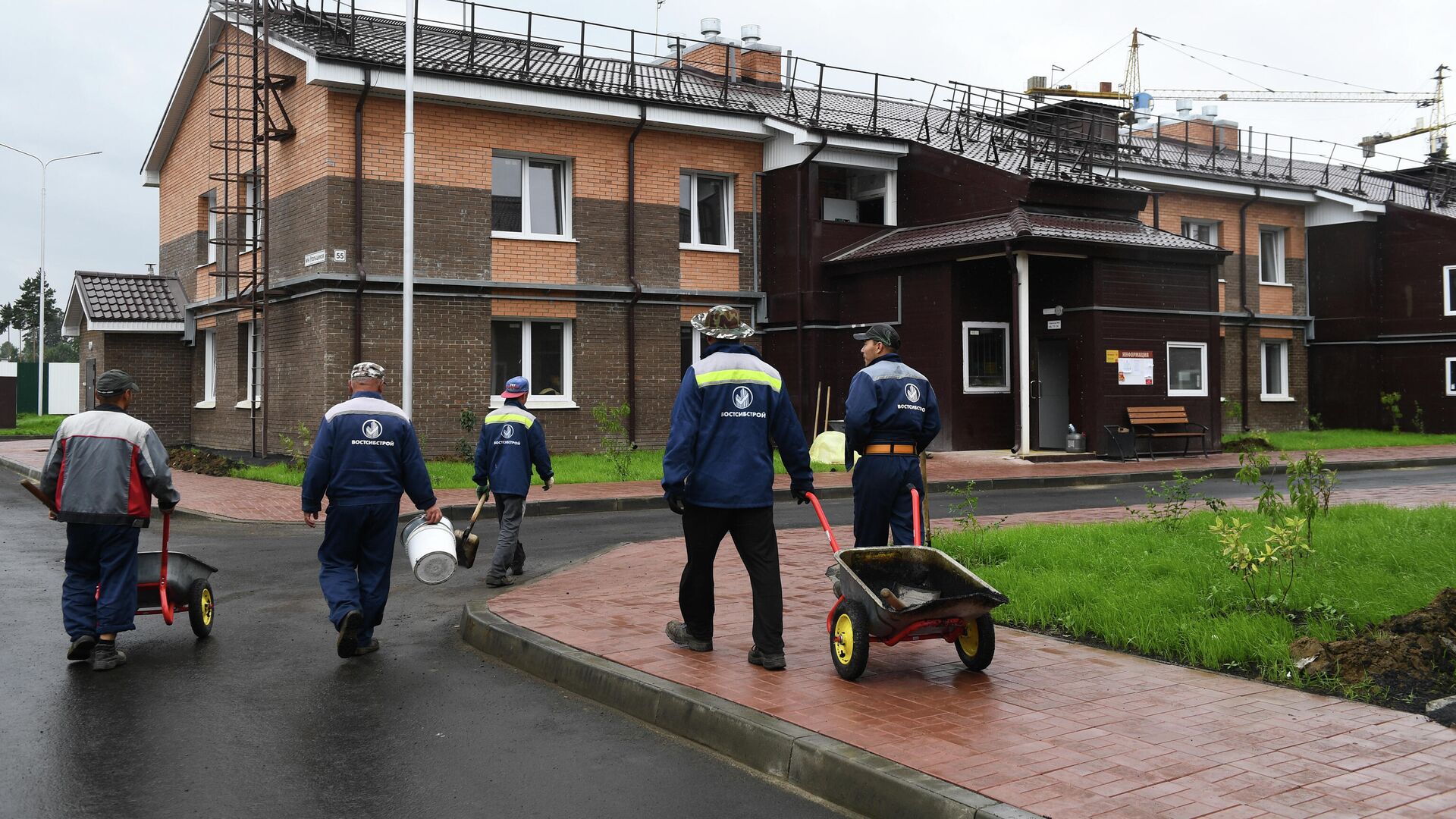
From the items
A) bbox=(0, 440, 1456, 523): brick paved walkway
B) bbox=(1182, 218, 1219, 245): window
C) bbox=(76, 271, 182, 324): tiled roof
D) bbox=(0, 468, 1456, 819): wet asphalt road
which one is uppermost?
bbox=(1182, 218, 1219, 245): window

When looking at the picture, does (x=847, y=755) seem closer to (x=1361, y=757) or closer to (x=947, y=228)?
(x=1361, y=757)

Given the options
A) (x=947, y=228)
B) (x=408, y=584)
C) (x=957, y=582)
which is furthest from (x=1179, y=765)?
(x=947, y=228)

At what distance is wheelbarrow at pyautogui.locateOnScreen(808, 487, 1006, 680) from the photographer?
566cm

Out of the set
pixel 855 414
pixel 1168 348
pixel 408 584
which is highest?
pixel 1168 348

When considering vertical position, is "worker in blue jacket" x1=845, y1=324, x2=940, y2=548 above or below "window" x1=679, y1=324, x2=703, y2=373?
below

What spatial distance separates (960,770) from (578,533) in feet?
29.4

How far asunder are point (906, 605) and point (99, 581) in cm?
471

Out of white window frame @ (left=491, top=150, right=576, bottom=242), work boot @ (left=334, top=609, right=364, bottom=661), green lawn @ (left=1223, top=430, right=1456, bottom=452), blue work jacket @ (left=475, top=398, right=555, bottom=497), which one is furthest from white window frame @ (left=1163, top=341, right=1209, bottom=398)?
work boot @ (left=334, top=609, right=364, bottom=661)

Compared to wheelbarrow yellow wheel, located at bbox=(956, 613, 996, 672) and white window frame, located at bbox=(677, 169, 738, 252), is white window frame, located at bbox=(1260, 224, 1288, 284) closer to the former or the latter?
white window frame, located at bbox=(677, 169, 738, 252)

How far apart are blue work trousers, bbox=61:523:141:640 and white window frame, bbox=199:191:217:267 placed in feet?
65.0

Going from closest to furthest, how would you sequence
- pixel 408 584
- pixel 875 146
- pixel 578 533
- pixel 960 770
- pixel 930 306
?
pixel 960 770 < pixel 408 584 < pixel 578 533 < pixel 930 306 < pixel 875 146

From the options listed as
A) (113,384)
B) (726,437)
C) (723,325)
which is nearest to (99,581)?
(113,384)

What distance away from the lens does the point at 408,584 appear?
9.96 meters

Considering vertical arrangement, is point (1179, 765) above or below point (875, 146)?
below
